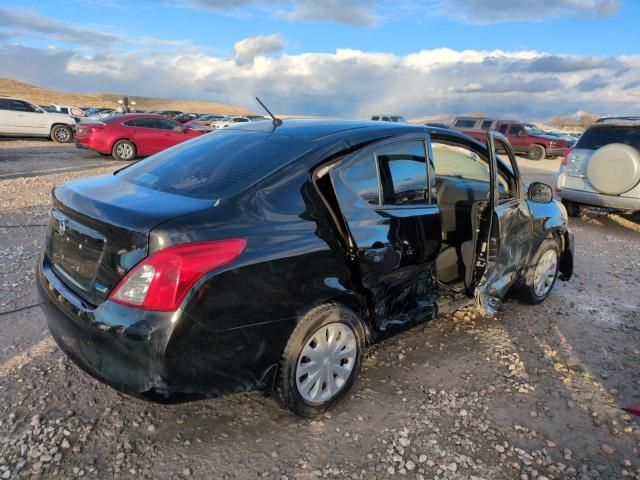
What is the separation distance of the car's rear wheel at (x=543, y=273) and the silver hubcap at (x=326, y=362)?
8.00 feet

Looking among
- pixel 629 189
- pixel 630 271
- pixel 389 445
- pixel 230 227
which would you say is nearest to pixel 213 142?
pixel 230 227

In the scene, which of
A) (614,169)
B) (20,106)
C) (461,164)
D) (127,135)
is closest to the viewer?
(461,164)

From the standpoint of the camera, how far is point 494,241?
394 centimetres

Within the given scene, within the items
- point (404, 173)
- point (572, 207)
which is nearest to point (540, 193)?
point (404, 173)

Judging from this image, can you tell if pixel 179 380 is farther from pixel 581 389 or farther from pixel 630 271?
pixel 630 271

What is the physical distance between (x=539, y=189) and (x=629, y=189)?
14.7 ft

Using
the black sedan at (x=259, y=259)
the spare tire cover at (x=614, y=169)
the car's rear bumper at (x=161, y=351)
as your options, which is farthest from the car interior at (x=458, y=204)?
the spare tire cover at (x=614, y=169)

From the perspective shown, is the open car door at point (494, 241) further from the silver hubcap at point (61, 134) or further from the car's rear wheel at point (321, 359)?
the silver hubcap at point (61, 134)

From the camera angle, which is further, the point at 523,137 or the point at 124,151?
the point at 523,137

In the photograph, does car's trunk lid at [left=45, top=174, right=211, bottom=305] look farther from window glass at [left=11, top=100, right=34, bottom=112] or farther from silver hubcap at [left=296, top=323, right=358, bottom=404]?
window glass at [left=11, top=100, right=34, bottom=112]

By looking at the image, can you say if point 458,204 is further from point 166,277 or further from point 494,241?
point 166,277

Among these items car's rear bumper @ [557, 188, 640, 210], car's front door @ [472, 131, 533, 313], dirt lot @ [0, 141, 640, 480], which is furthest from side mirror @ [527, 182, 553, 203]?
car's rear bumper @ [557, 188, 640, 210]

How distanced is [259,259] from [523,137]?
25096 millimetres

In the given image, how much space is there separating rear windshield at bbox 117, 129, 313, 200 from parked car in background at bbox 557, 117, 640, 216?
Answer: 22.3 feet
